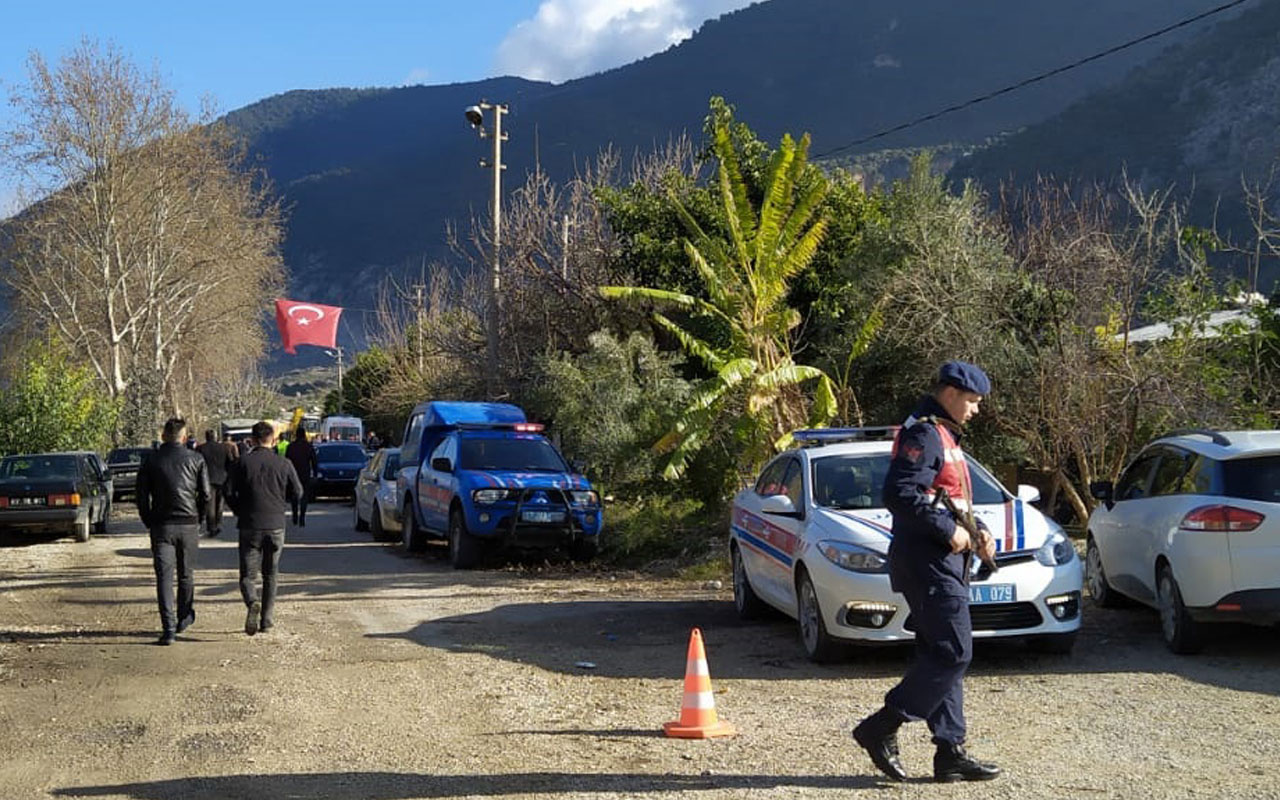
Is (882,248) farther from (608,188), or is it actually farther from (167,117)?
(167,117)

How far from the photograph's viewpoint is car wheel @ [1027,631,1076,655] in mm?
9750

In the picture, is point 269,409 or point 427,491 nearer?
point 427,491

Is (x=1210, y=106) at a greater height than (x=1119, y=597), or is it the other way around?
(x=1210, y=106)

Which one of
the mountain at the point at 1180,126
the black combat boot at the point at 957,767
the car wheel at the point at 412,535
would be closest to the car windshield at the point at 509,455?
the car wheel at the point at 412,535


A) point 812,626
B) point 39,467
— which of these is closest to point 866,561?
point 812,626

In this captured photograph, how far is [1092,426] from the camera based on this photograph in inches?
707

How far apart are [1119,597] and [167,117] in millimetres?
42010

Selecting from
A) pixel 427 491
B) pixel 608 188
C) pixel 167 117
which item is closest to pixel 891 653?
pixel 427 491

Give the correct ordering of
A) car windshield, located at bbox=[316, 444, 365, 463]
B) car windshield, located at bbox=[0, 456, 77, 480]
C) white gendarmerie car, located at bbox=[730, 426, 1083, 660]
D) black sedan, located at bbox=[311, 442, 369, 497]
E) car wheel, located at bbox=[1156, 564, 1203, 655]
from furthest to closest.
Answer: car windshield, located at bbox=[316, 444, 365, 463] → black sedan, located at bbox=[311, 442, 369, 497] → car windshield, located at bbox=[0, 456, 77, 480] → car wheel, located at bbox=[1156, 564, 1203, 655] → white gendarmerie car, located at bbox=[730, 426, 1083, 660]

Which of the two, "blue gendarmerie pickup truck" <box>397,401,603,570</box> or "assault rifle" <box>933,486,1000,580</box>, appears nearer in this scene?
"assault rifle" <box>933,486,1000,580</box>

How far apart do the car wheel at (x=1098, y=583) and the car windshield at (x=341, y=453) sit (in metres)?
31.1

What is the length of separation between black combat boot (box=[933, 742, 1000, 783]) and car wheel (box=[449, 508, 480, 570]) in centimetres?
1189

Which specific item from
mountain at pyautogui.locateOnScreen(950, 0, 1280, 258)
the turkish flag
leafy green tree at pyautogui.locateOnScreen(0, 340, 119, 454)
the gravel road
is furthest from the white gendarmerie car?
mountain at pyautogui.locateOnScreen(950, 0, 1280, 258)

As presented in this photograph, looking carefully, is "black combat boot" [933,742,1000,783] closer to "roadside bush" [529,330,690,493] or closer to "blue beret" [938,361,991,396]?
"blue beret" [938,361,991,396]
